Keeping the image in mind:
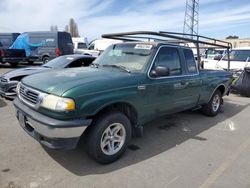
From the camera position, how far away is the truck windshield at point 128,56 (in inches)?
159

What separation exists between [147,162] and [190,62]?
2.44 m

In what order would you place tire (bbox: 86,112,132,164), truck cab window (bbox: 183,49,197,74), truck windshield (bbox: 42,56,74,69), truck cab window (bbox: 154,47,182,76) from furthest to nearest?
truck windshield (bbox: 42,56,74,69)
truck cab window (bbox: 183,49,197,74)
truck cab window (bbox: 154,47,182,76)
tire (bbox: 86,112,132,164)

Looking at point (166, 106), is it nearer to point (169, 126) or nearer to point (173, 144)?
point (173, 144)

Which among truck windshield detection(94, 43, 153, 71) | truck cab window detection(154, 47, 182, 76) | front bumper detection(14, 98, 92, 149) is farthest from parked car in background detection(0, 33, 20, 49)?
front bumper detection(14, 98, 92, 149)

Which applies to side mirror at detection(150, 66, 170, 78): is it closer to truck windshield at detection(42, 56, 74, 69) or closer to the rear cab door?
the rear cab door

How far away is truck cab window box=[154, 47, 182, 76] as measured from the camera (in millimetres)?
4189

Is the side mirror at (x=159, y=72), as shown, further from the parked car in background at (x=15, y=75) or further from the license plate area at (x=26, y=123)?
the parked car in background at (x=15, y=75)

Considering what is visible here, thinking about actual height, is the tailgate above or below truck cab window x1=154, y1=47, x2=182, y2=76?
above

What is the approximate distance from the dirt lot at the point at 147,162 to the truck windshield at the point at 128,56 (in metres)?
1.43

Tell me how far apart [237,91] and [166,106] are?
5859 mm

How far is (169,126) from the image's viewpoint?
17.4 feet

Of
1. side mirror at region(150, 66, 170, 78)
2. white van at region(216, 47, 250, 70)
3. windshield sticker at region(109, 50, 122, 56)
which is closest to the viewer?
side mirror at region(150, 66, 170, 78)

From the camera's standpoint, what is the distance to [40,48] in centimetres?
1627

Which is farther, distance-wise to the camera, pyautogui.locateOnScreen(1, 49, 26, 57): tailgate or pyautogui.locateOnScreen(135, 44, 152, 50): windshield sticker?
pyautogui.locateOnScreen(1, 49, 26, 57): tailgate
